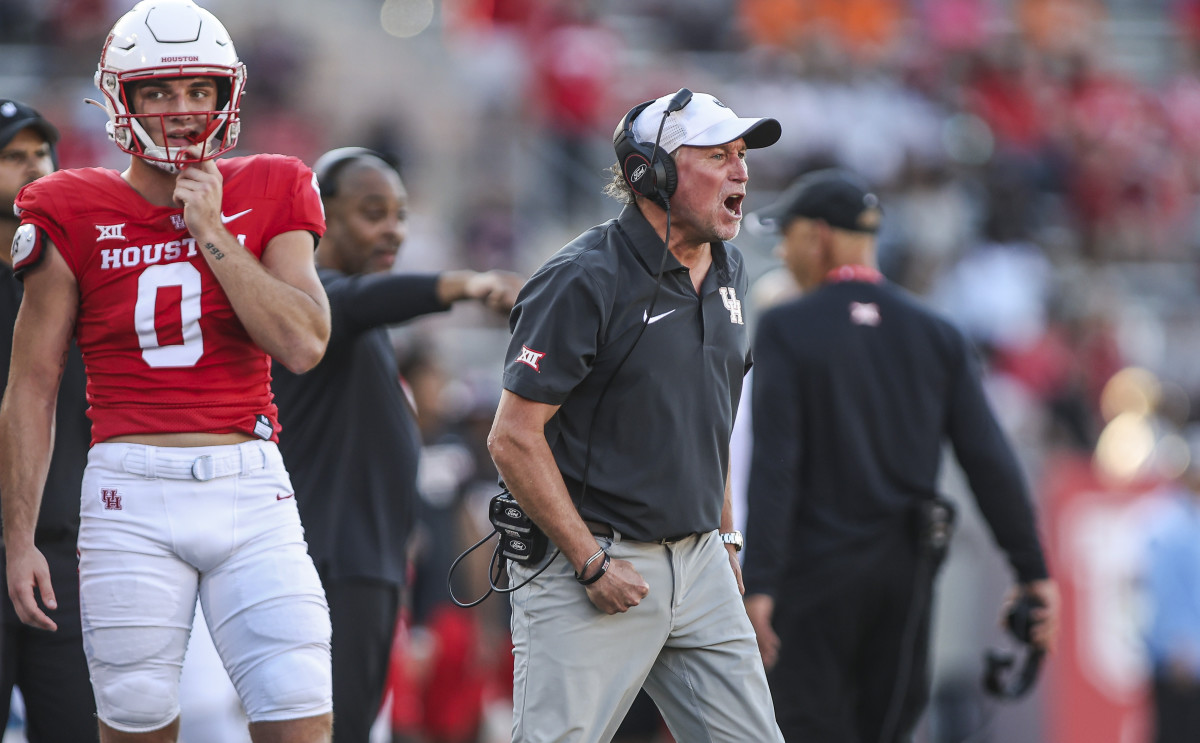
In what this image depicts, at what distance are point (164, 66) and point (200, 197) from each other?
1.16ft

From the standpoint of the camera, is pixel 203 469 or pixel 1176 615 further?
pixel 1176 615

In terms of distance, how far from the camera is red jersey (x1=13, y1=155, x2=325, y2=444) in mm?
3717

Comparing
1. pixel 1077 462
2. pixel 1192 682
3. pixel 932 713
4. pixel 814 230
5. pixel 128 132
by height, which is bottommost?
pixel 932 713

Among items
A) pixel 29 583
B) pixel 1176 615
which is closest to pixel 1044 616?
pixel 29 583

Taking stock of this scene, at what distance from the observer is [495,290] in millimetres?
4688

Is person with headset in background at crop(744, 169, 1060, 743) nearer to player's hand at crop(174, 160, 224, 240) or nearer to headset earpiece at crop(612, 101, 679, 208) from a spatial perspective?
headset earpiece at crop(612, 101, 679, 208)

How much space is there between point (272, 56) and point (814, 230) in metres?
8.03

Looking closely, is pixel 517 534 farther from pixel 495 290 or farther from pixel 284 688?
pixel 495 290

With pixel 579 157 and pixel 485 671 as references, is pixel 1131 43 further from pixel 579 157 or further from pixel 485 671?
pixel 485 671

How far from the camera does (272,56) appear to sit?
12.6m

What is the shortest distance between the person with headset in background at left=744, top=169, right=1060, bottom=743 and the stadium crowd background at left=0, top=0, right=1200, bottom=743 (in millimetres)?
3751

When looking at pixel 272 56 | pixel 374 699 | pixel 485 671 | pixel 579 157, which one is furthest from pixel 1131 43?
pixel 374 699

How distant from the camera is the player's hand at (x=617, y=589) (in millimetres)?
3762

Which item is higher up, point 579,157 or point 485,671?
point 579,157
